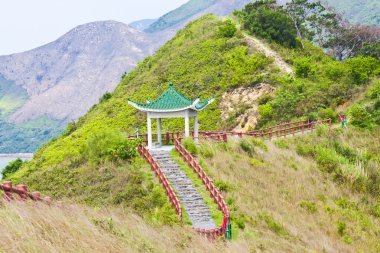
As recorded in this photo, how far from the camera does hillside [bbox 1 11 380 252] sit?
59.7 feet

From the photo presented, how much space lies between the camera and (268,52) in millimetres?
53750

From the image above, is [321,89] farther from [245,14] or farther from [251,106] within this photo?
[245,14]

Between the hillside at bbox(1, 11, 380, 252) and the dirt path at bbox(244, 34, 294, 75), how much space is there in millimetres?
235

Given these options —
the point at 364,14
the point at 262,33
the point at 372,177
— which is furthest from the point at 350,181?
the point at 364,14

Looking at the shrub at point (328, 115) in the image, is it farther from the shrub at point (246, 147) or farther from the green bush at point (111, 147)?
the green bush at point (111, 147)

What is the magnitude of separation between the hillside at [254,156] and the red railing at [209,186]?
502 millimetres

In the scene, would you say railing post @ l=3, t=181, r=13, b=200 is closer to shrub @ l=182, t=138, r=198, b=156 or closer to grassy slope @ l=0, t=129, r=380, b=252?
grassy slope @ l=0, t=129, r=380, b=252

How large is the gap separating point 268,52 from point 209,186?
3524cm

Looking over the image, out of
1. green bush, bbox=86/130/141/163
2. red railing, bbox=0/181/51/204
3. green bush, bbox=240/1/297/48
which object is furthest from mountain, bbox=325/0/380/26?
red railing, bbox=0/181/51/204

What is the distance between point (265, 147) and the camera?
29.6m

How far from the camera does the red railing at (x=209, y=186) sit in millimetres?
16248

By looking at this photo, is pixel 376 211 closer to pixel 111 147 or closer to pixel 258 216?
pixel 258 216

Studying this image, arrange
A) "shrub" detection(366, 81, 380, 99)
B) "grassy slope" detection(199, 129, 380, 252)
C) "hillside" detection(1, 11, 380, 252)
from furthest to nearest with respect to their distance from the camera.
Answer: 1. "shrub" detection(366, 81, 380, 99)
2. "hillside" detection(1, 11, 380, 252)
3. "grassy slope" detection(199, 129, 380, 252)

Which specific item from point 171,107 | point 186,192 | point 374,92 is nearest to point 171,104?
point 171,107
